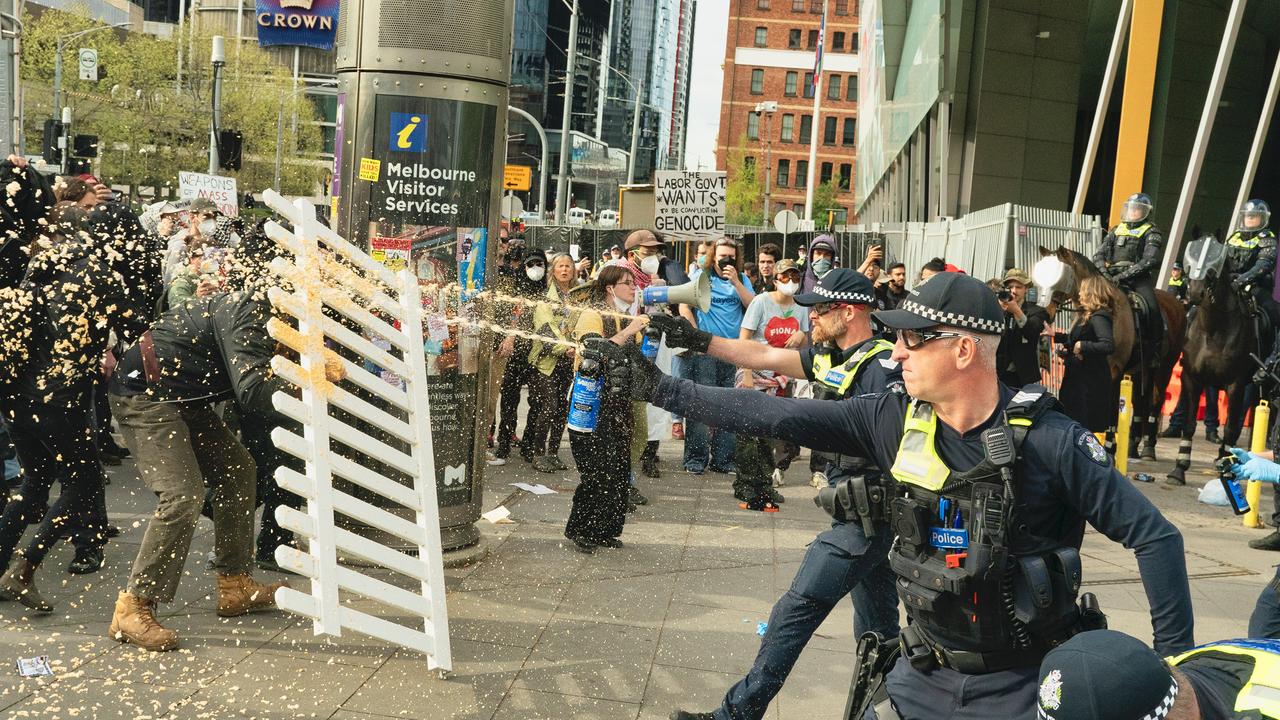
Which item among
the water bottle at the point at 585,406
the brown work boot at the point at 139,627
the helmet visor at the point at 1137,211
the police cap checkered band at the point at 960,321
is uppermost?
the helmet visor at the point at 1137,211

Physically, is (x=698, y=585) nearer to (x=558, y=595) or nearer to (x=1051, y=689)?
(x=558, y=595)

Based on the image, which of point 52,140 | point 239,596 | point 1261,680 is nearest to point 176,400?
point 239,596

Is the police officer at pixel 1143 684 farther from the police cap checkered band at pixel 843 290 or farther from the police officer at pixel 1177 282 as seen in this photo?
the police officer at pixel 1177 282

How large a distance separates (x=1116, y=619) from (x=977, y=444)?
434cm

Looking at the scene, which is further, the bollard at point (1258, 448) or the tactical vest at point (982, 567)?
the bollard at point (1258, 448)

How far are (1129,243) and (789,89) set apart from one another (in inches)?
3983

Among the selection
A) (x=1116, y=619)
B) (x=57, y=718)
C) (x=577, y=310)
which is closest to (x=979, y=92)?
(x=577, y=310)

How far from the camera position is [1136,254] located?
43.5 feet

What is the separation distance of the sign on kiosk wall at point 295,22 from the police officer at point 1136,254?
80.4m

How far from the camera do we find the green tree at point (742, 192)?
3659 inches

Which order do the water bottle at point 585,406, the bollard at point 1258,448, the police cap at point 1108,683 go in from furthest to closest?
1. the bollard at point 1258,448
2. the water bottle at point 585,406
3. the police cap at point 1108,683

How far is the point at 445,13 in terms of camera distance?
6953 mm

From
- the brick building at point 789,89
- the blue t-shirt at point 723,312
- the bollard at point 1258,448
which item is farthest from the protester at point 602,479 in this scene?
the brick building at point 789,89

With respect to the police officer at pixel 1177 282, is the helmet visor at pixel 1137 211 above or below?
above
